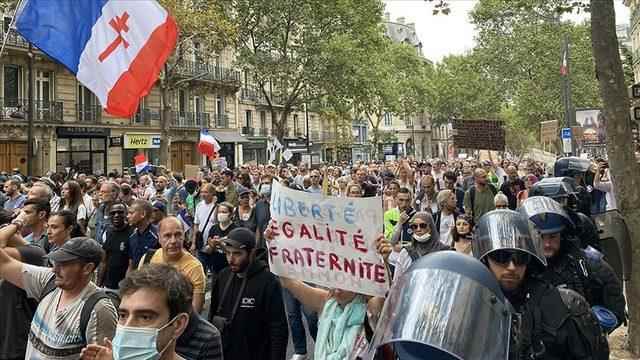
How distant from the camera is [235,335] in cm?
430

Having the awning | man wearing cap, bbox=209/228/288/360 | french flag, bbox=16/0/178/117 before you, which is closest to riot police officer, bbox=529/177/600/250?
man wearing cap, bbox=209/228/288/360

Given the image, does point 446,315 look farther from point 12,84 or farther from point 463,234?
point 12,84

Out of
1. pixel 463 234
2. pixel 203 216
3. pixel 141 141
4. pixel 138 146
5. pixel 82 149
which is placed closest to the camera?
pixel 463 234

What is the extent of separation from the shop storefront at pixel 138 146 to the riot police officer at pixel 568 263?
31954 millimetres

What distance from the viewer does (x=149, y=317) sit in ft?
8.04

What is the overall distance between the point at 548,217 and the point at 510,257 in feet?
2.85

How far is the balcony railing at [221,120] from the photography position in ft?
137

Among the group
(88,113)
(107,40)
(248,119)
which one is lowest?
(107,40)

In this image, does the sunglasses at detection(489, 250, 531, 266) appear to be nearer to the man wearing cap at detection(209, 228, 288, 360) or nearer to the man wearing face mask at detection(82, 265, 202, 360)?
the man wearing face mask at detection(82, 265, 202, 360)

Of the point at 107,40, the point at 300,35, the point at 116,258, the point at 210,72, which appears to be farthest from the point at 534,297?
the point at 210,72

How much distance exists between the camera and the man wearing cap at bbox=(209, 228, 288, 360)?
4312 mm

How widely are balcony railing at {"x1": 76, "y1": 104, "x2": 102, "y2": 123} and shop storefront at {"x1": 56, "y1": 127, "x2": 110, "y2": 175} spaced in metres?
0.50

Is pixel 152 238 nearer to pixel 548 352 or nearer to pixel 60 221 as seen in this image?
pixel 60 221

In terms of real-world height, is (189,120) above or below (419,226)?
above
